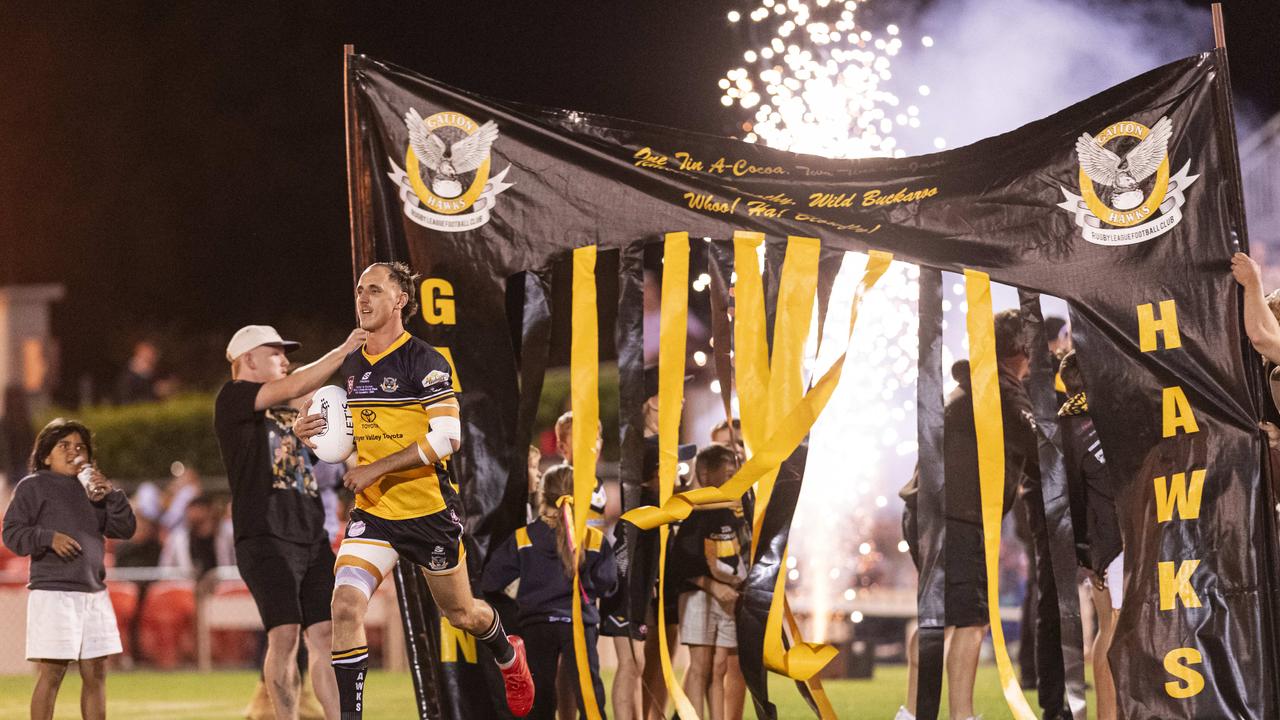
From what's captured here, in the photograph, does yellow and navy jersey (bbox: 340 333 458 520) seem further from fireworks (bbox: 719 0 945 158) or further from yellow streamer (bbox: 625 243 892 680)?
fireworks (bbox: 719 0 945 158)

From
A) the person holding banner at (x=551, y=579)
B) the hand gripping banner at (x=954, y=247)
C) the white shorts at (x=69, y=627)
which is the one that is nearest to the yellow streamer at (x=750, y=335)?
the hand gripping banner at (x=954, y=247)

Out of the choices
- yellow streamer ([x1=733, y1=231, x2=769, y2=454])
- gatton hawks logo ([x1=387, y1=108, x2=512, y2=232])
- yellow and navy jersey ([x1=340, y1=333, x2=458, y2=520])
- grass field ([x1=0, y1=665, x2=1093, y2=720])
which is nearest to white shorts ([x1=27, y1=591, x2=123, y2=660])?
yellow and navy jersey ([x1=340, y1=333, x2=458, y2=520])

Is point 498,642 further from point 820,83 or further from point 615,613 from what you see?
point 820,83

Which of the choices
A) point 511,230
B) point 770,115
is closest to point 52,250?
point 770,115

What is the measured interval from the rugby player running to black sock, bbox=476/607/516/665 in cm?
8

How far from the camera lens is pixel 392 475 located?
18.0ft

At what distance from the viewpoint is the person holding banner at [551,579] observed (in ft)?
20.0

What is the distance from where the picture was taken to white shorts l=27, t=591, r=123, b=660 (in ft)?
21.6

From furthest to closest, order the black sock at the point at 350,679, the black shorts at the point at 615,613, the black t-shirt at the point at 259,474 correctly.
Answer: the black shorts at the point at 615,613, the black t-shirt at the point at 259,474, the black sock at the point at 350,679

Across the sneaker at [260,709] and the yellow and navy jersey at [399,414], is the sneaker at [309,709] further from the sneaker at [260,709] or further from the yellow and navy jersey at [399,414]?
the yellow and navy jersey at [399,414]

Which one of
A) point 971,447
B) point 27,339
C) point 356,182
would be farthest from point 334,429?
point 27,339

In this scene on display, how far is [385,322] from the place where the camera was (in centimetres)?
557

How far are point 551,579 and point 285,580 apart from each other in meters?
1.29

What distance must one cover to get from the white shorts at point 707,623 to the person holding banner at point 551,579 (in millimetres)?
435
